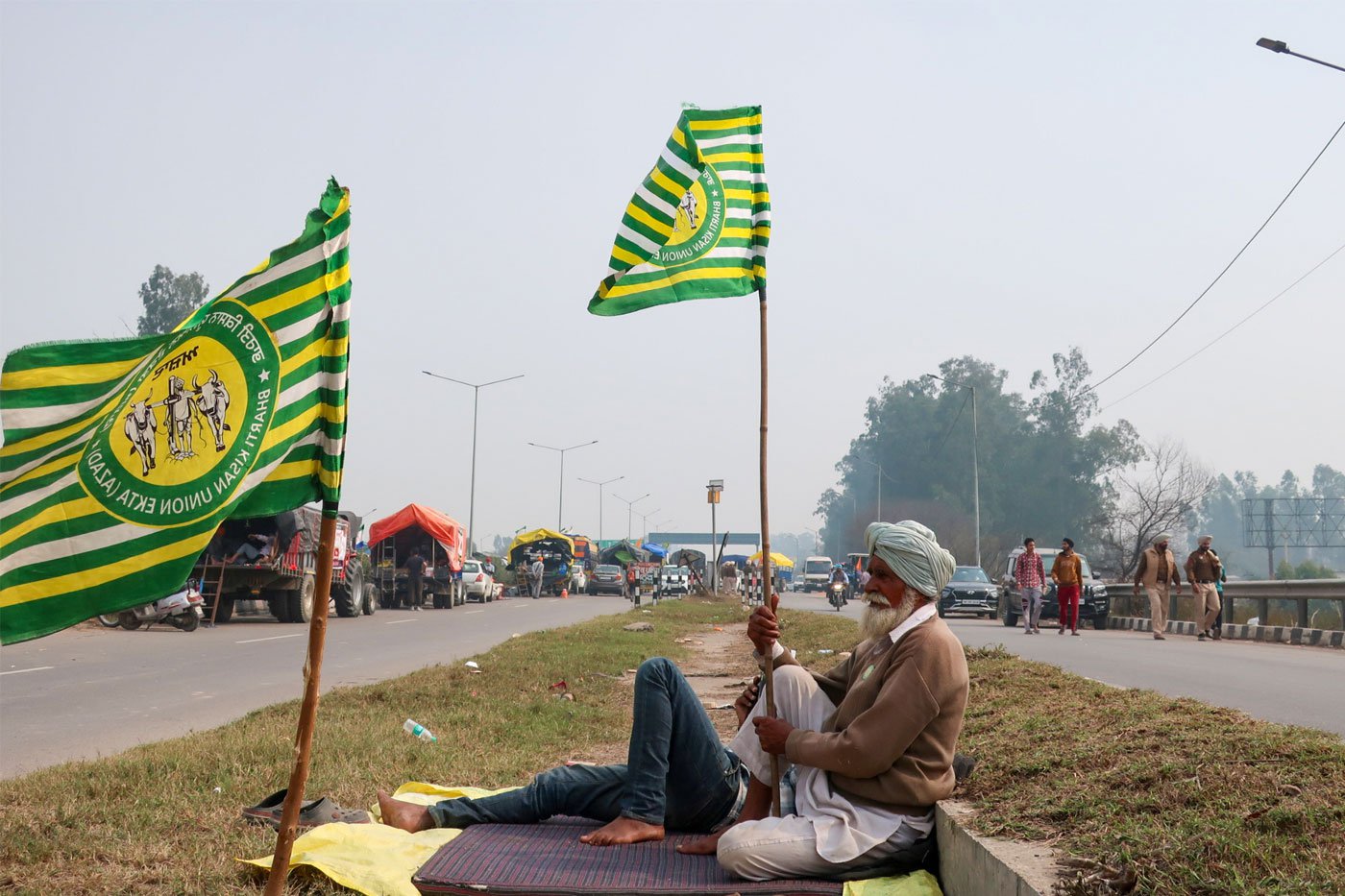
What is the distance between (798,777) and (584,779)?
3.47ft

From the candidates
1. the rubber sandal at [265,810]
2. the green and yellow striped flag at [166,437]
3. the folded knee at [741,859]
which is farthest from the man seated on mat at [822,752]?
the green and yellow striped flag at [166,437]

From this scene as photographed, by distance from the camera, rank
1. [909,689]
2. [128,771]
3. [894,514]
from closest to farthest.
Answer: [909,689]
[128,771]
[894,514]

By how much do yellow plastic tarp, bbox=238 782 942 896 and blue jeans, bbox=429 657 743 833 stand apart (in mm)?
285

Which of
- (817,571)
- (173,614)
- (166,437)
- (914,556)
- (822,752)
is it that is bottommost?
(173,614)

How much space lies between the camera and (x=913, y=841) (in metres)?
4.90

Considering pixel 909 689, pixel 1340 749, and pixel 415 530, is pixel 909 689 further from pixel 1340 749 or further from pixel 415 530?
pixel 415 530

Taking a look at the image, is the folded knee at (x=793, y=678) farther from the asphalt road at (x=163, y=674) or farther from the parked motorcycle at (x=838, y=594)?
the parked motorcycle at (x=838, y=594)

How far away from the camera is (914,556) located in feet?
15.9

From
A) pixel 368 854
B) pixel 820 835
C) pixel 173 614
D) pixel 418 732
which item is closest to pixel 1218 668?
pixel 418 732

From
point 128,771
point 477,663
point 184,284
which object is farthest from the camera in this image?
point 184,284

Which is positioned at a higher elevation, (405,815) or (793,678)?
(793,678)

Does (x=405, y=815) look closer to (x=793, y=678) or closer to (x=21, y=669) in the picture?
(x=793, y=678)

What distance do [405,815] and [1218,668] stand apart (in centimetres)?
1184

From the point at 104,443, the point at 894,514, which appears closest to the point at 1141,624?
the point at 104,443
